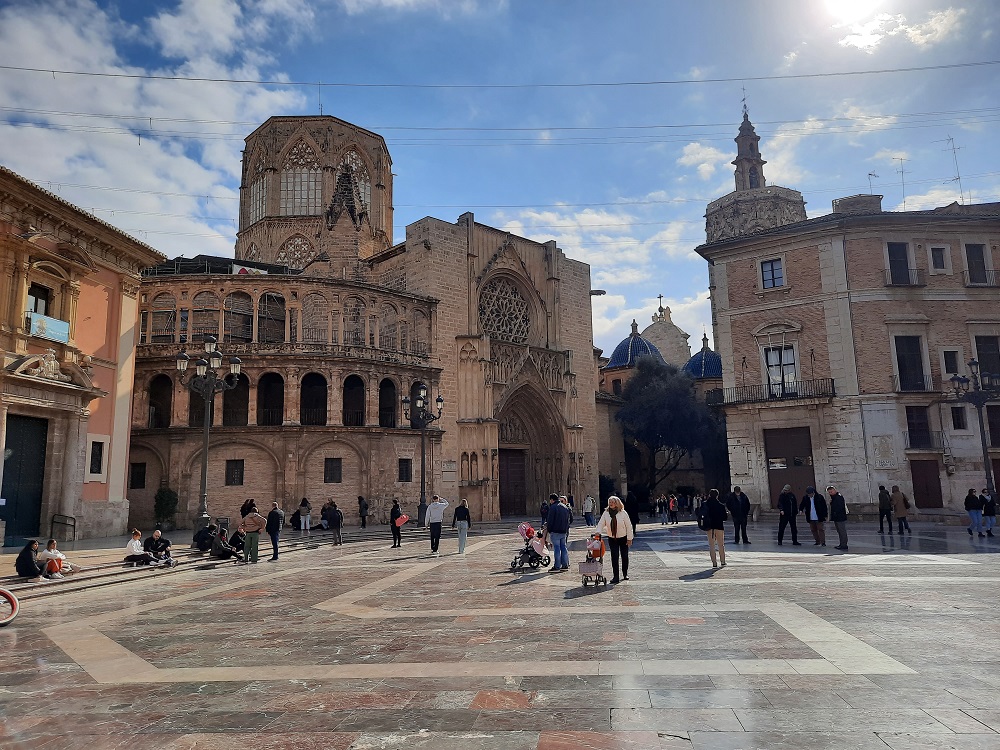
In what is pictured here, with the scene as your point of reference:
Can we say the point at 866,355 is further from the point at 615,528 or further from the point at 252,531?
the point at 252,531

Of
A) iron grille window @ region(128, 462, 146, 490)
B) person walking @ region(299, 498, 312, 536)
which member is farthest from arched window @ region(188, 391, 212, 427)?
person walking @ region(299, 498, 312, 536)

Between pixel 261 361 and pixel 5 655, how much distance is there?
21.5 metres

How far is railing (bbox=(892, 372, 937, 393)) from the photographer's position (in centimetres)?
2675

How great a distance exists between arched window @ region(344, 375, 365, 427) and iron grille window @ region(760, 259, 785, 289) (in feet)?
59.9

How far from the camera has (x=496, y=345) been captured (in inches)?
1422

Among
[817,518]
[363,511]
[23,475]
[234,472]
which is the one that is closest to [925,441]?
[817,518]

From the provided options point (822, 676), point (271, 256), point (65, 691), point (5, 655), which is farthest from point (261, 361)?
point (822, 676)

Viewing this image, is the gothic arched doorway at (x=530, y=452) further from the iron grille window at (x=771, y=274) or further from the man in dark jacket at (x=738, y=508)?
the man in dark jacket at (x=738, y=508)

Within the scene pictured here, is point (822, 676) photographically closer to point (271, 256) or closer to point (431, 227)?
point (431, 227)

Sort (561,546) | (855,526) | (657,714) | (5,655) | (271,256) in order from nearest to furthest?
(657,714) < (5,655) < (561,546) < (855,526) < (271,256)

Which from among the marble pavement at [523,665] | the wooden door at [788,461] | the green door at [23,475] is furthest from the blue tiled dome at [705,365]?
the green door at [23,475]

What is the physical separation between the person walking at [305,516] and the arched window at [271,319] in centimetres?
1061

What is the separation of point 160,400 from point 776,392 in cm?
2607

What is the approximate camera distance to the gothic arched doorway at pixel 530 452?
123 feet
